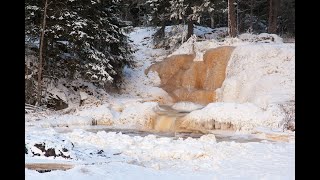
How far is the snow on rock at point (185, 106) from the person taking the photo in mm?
18931

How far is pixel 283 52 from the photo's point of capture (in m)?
18.9

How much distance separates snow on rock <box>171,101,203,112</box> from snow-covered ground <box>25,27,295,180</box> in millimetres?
51

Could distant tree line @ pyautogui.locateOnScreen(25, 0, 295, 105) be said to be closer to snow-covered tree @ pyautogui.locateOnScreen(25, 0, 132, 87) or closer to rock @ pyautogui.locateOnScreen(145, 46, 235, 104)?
snow-covered tree @ pyautogui.locateOnScreen(25, 0, 132, 87)

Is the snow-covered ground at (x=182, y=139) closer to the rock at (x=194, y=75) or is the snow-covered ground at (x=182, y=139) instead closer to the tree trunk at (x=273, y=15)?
the rock at (x=194, y=75)

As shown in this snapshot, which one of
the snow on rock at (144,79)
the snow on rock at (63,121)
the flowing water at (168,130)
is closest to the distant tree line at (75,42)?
the snow on rock at (144,79)

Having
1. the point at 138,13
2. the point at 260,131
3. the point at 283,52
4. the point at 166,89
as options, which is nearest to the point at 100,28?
the point at 166,89

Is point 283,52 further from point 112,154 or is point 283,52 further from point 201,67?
point 112,154

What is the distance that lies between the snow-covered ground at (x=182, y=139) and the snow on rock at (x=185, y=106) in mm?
51

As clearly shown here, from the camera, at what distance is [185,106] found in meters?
19.3

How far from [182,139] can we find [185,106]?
7.32 metres

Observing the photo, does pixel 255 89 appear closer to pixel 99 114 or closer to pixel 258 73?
pixel 258 73

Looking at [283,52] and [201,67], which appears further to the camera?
[201,67]
